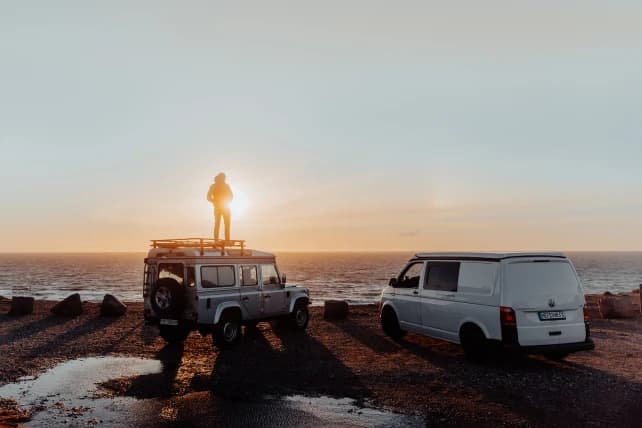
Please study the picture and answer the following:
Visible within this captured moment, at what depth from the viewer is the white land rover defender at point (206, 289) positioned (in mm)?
12453

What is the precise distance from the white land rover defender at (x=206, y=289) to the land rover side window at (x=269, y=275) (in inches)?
1.8

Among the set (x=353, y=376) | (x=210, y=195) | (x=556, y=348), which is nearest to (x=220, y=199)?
(x=210, y=195)

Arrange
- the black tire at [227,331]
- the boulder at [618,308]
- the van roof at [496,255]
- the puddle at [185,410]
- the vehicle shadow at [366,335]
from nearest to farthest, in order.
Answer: the puddle at [185,410], the van roof at [496,255], the black tire at [227,331], the vehicle shadow at [366,335], the boulder at [618,308]

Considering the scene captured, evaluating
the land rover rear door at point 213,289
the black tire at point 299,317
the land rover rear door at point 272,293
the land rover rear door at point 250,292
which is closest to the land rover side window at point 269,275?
the land rover rear door at point 272,293

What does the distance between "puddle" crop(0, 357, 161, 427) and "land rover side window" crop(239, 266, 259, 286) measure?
297 cm

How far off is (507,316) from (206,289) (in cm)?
661

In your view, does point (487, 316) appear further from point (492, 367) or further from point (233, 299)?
point (233, 299)

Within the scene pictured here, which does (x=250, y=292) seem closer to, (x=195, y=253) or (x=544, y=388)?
(x=195, y=253)

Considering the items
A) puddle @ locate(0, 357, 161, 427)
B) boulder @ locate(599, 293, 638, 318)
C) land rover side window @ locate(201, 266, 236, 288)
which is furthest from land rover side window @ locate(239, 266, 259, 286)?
boulder @ locate(599, 293, 638, 318)

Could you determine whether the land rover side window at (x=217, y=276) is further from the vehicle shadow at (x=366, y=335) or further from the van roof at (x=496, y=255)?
the van roof at (x=496, y=255)

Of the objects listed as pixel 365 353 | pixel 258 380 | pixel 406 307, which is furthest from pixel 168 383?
pixel 406 307

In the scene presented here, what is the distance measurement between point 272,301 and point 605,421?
900cm

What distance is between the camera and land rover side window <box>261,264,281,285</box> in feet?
47.9

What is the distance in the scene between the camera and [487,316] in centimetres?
1074
